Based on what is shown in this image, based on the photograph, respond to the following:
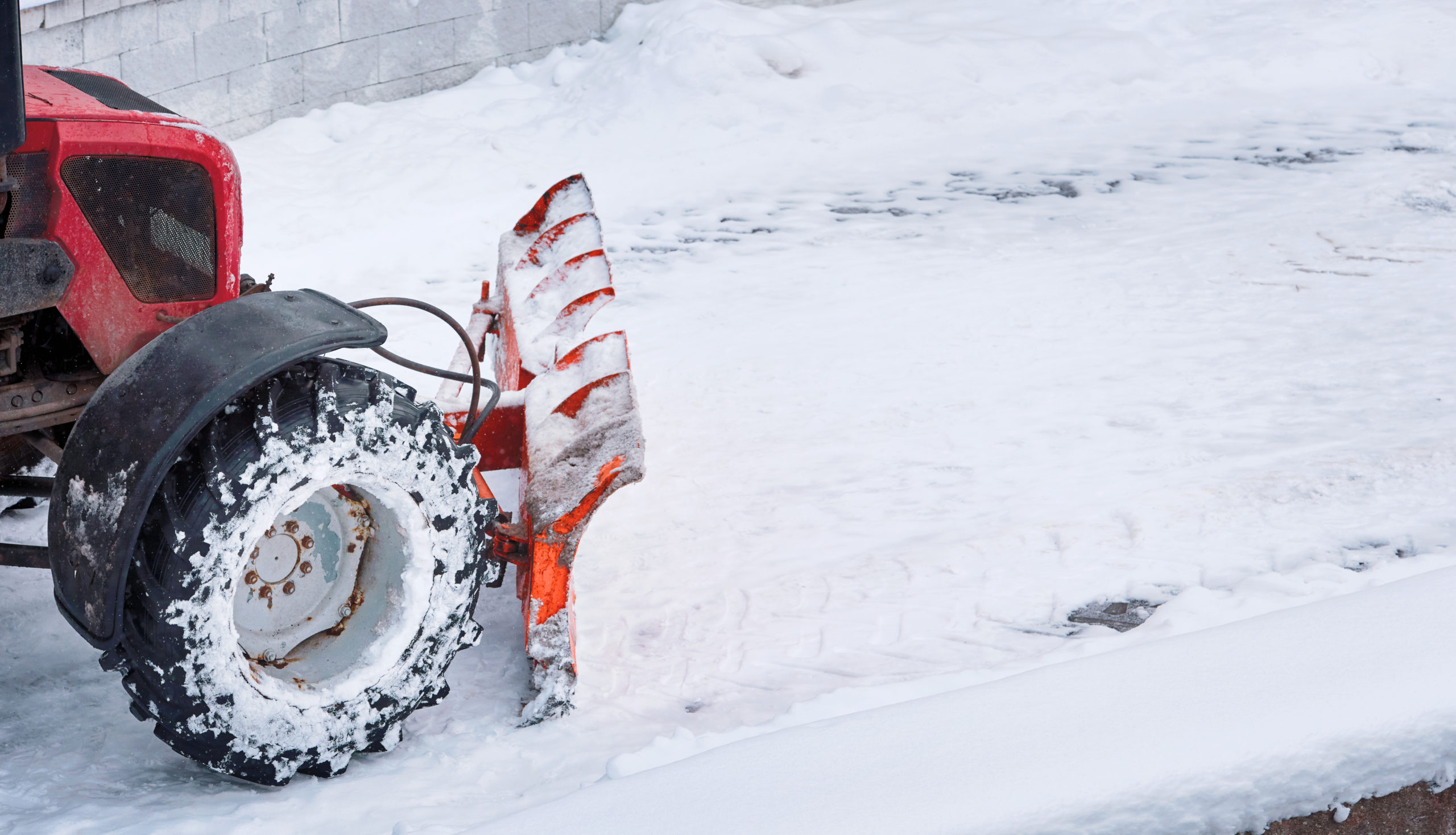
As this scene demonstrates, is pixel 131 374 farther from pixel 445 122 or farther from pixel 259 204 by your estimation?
pixel 445 122

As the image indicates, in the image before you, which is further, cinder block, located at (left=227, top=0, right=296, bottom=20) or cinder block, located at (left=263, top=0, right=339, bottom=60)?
cinder block, located at (left=263, top=0, right=339, bottom=60)

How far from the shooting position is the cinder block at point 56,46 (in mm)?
5617

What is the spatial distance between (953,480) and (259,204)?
3937 mm

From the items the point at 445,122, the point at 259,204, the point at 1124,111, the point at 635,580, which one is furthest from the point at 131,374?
the point at 1124,111

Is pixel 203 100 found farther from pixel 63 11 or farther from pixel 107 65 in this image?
pixel 63 11

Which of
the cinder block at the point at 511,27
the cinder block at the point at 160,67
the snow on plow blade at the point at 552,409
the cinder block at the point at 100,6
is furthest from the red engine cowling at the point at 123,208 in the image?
the cinder block at the point at 511,27

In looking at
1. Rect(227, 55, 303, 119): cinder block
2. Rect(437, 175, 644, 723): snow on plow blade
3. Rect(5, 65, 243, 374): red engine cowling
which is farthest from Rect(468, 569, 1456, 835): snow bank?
Rect(227, 55, 303, 119): cinder block

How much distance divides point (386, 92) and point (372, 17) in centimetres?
45

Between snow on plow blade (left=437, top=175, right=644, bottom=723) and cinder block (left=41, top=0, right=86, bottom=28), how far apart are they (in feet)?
10.4

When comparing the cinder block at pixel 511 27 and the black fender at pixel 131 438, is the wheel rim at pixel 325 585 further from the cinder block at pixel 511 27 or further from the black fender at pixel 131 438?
the cinder block at pixel 511 27

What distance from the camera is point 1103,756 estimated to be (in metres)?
1.98

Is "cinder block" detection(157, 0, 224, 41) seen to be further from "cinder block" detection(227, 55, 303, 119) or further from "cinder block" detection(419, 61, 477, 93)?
"cinder block" detection(419, 61, 477, 93)

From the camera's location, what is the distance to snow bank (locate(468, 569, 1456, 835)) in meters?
1.91

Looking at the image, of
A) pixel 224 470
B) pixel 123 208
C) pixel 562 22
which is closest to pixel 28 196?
pixel 123 208
